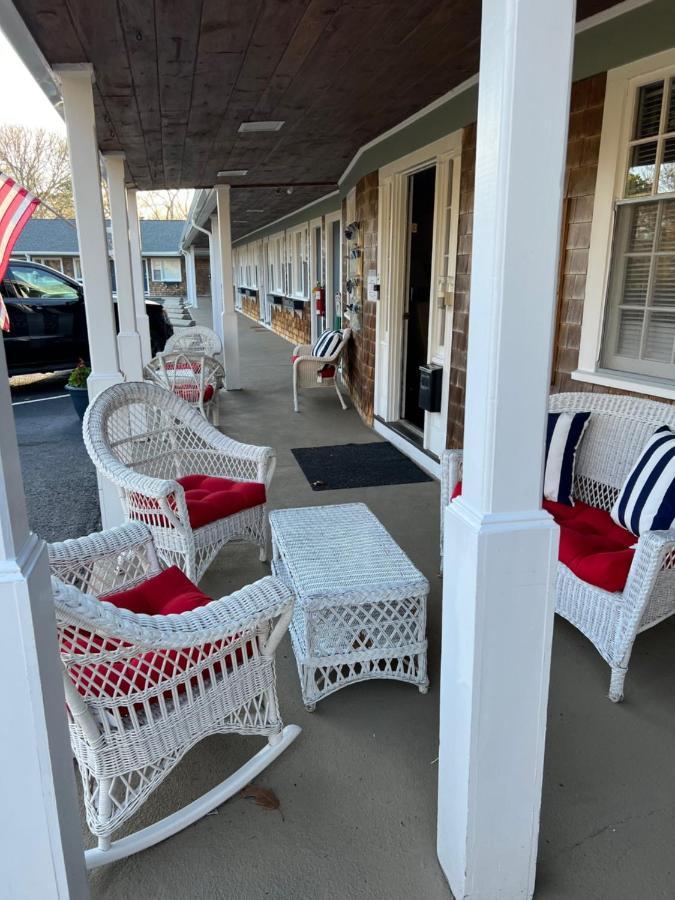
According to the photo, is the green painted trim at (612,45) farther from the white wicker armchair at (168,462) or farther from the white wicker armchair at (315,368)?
the white wicker armchair at (315,368)

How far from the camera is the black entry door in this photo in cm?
562

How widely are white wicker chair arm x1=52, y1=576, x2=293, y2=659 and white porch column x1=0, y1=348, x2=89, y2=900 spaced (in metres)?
0.14

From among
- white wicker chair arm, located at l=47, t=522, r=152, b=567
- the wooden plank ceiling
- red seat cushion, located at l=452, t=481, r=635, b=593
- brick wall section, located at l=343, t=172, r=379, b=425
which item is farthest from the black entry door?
white wicker chair arm, located at l=47, t=522, r=152, b=567

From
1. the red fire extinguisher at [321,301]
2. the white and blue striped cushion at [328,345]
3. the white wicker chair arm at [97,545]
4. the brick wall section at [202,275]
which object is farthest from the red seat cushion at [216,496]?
the brick wall section at [202,275]

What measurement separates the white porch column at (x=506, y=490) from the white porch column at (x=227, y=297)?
263 inches

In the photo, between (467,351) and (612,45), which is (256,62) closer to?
(612,45)

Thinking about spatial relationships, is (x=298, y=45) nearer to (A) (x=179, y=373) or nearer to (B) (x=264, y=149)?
(B) (x=264, y=149)

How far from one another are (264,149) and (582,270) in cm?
379

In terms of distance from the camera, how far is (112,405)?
294cm

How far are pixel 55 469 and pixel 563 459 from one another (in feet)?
12.4

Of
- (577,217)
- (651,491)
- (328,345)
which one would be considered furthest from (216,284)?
(651,491)

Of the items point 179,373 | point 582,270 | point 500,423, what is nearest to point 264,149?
point 179,373

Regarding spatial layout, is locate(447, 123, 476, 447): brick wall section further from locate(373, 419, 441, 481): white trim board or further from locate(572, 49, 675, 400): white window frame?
locate(572, 49, 675, 400): white window frame

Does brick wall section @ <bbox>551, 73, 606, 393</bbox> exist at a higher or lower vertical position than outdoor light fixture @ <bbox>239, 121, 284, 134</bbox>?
lower
